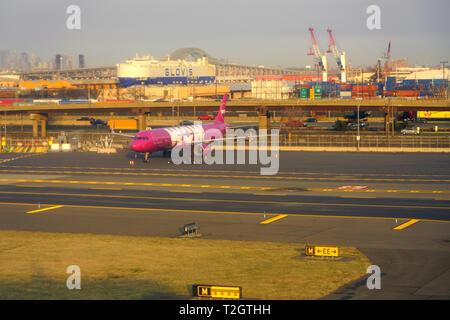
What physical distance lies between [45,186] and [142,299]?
4363 centimetres

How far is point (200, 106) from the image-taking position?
156m

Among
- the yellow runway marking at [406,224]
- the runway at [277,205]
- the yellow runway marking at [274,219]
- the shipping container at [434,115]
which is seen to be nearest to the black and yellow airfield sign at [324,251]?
the runway at [277,205]

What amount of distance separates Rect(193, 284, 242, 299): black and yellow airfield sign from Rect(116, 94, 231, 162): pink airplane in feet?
196

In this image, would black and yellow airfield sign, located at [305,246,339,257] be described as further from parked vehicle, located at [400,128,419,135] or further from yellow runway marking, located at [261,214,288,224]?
parked vehicle, located at [400,128,419,135]

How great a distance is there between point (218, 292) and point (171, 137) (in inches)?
2491

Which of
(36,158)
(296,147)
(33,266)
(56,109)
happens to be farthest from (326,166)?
(56,109)

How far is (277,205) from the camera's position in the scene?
53344mm

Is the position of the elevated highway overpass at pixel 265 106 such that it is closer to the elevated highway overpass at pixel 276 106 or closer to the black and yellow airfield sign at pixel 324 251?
the elevated highway overpass at pixel 276 106

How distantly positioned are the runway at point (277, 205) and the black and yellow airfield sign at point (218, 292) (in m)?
4.39

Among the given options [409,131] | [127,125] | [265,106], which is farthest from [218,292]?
[127,125]

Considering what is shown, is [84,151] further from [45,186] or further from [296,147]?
[45,186]

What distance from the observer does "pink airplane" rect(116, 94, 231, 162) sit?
3366 inches

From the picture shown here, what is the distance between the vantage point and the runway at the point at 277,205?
3575 cm

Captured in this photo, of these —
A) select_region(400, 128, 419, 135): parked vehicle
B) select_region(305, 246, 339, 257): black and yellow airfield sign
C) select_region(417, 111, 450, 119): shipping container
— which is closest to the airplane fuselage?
select_region(400, 128, 419, 135): parked vehicle
